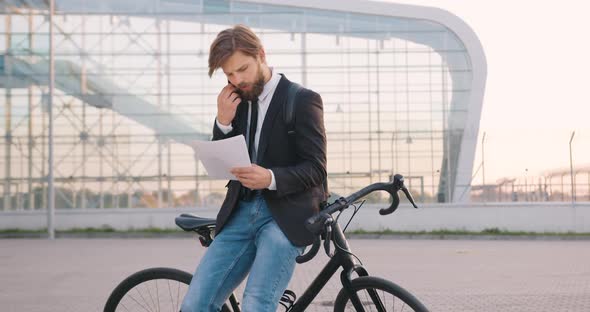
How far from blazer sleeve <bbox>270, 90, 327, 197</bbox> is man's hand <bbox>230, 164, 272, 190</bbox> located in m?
0.05

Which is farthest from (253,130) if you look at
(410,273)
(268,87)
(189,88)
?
(189,88)

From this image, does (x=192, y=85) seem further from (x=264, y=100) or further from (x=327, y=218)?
(x=327, y=218)

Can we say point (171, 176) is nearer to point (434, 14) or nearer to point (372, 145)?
point (372, 145)

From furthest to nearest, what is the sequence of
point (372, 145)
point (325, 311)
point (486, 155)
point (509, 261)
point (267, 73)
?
point (372, 145)
point (486, 155)
point (509, 261)
point (325, 311)
point (267, 73)

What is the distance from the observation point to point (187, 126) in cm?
3369

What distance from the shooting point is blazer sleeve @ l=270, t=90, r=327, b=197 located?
3.49 meters

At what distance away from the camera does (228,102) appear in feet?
11.8

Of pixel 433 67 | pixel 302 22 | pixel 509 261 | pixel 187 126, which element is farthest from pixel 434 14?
pixel 509 261

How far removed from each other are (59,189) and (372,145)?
432 inches

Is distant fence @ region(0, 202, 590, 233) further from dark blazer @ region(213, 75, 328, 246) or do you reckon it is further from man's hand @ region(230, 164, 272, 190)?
man's hand @ region(230, 164, 272, 190)

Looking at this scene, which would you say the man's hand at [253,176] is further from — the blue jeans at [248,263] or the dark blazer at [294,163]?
the blue jeans at [248,263]

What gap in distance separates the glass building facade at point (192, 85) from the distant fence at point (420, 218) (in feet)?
5.10

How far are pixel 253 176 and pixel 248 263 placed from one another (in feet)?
1.48

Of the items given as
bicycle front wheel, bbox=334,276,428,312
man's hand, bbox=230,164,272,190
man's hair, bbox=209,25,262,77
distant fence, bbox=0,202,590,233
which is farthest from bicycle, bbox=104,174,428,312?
distant fence, bbox=0,202,590,233
